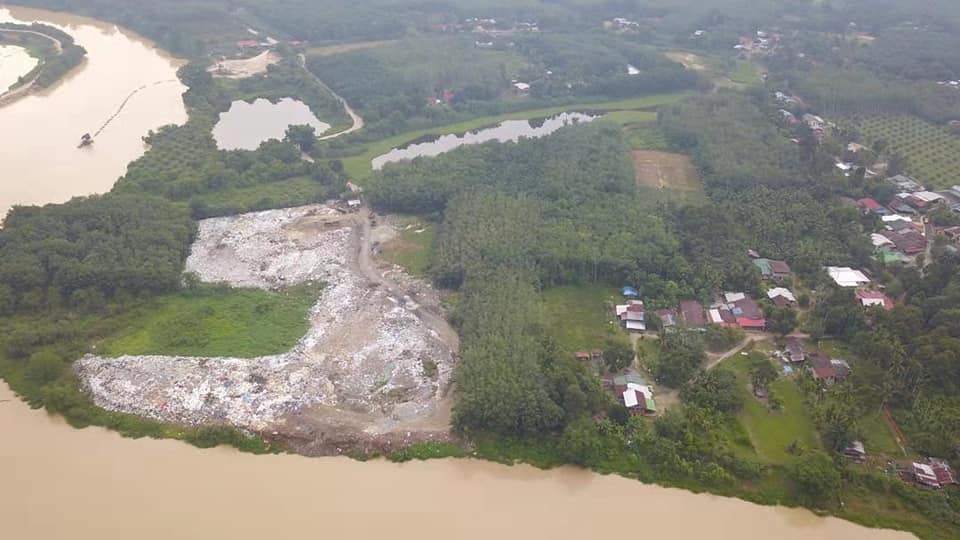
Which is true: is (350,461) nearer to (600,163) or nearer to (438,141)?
(600,163)

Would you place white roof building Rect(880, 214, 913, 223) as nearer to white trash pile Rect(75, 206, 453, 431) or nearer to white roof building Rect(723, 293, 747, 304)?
white roof building Rect(723, 293, 747, 304)

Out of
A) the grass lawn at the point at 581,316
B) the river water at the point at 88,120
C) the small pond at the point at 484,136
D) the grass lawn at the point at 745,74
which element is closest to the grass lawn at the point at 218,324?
the grass lawn at the point at 581,316

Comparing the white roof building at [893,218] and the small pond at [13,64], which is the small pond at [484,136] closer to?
the white roof building at [893,218]

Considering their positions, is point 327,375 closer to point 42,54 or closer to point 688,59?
point 688,59

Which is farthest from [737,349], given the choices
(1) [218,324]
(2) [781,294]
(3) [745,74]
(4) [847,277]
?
(3) [745,74]

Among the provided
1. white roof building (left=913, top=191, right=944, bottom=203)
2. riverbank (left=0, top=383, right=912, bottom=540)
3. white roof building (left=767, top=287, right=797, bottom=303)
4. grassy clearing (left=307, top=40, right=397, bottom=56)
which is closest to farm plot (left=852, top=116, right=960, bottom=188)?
white roof building (left=913, top=191, right=944, bottom=203)
